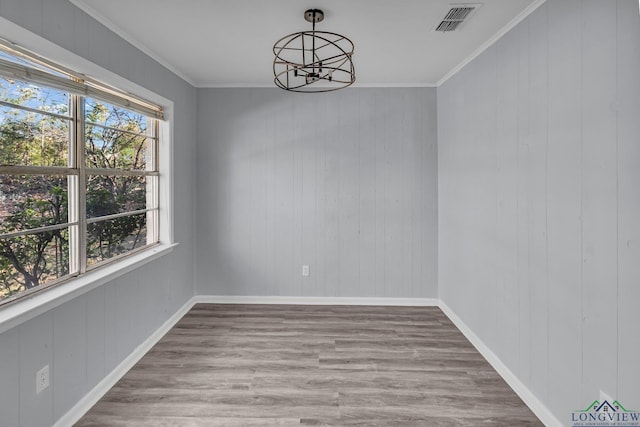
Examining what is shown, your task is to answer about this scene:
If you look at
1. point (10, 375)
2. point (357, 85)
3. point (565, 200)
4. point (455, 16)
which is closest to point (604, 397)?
point (565, 200)

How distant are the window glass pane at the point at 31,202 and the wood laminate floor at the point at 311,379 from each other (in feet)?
3.86

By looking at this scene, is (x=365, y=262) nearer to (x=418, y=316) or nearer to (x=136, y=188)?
A: (x=418, y=316)

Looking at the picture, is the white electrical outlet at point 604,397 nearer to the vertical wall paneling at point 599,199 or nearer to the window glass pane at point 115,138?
the vertical wall paneling at point 599,199

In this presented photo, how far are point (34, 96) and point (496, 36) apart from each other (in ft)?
9.98

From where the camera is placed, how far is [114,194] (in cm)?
290

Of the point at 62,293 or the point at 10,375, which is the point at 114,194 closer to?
the point at 62,293

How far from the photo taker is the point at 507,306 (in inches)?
108

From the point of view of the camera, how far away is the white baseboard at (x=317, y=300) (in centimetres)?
437

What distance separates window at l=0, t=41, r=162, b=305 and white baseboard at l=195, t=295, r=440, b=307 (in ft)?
4.61

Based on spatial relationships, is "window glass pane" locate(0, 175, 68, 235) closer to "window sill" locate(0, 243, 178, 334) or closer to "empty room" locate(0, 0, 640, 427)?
"empty room" locate(0, 0, 640, 427)

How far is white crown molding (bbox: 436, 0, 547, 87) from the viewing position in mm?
2370

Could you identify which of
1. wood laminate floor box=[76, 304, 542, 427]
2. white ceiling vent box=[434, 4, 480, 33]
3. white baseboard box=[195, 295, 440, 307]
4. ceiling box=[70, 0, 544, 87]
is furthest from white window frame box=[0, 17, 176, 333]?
white ceiling vent box=[434, 4, 480, 33]

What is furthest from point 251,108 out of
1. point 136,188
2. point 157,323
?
point 157,323

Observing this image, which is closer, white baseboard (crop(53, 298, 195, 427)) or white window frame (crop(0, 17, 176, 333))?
white window frame (crop(0, 17, 176, 333))
